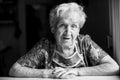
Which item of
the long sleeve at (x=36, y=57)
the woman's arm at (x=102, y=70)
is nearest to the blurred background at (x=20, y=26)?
the long sleeve at (x=36, y=57)

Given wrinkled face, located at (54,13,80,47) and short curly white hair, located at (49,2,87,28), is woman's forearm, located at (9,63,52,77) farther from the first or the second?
short curly white hair, located at (49,2,87,28)

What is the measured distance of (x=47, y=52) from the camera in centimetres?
156

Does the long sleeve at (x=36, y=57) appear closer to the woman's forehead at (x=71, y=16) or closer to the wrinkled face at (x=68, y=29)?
the wrinkled face at (x=68, y=29)

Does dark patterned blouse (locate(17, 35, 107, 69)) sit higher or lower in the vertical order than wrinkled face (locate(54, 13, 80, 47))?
lower

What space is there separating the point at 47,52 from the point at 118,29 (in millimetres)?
560

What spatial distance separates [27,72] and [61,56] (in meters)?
0.28

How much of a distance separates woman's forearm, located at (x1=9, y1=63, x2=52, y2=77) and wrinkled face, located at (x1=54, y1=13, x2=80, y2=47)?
24cm

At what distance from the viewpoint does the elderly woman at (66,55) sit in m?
1.42

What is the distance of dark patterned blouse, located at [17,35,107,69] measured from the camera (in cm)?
152

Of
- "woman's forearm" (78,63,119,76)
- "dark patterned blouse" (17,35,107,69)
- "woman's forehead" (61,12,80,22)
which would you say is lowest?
"woman's forearm" (78,63,119,76)

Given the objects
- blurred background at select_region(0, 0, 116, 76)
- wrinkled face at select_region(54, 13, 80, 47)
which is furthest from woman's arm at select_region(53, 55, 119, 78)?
blurred background at select_region(0, 0, 116, 76)

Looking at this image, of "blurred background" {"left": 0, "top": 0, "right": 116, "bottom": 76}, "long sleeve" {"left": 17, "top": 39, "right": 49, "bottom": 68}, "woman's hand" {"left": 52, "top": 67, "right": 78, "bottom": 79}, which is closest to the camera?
"woman's hand" {"left": 52, "top": 67, "right": 78, "bottom": 79}

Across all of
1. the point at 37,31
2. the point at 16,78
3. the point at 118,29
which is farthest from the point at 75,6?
the point at 37,31

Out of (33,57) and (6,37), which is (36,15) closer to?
(6,37)
